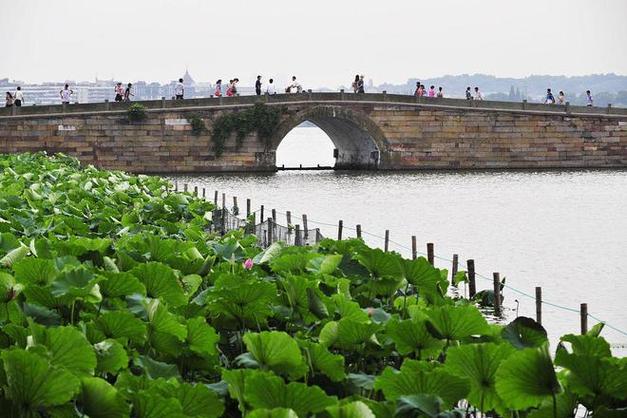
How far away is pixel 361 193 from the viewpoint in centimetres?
3247

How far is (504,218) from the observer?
27.3 m

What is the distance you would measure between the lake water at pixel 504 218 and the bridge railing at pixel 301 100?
7.86ft

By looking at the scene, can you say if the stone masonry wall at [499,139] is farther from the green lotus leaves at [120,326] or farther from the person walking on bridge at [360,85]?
the green lotus leaves at [120,326]

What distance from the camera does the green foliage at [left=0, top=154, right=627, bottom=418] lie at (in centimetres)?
309

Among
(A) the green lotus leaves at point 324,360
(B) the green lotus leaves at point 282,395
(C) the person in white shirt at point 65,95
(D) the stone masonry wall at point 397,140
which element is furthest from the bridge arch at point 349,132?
(B) the green lotus leaves at point 282,395

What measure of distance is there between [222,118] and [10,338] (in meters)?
35.1

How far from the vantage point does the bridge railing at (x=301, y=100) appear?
1484 inches

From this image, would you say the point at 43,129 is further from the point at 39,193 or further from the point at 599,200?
the point at 39,193

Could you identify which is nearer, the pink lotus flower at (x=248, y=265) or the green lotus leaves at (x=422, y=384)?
the green lotus leaves at (x=422, y=384)

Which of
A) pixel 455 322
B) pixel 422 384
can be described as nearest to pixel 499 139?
pixel 455 322

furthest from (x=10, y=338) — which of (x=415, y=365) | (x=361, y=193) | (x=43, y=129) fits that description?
(x=43, y=129)

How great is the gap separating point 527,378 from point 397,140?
37162mm

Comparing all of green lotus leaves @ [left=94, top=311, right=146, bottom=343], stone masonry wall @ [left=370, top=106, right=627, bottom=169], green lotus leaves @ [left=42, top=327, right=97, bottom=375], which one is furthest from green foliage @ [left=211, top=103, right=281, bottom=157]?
green lotus leaves @ [left=42, top=327, right=97, bottom=375]

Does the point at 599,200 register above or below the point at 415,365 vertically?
below
